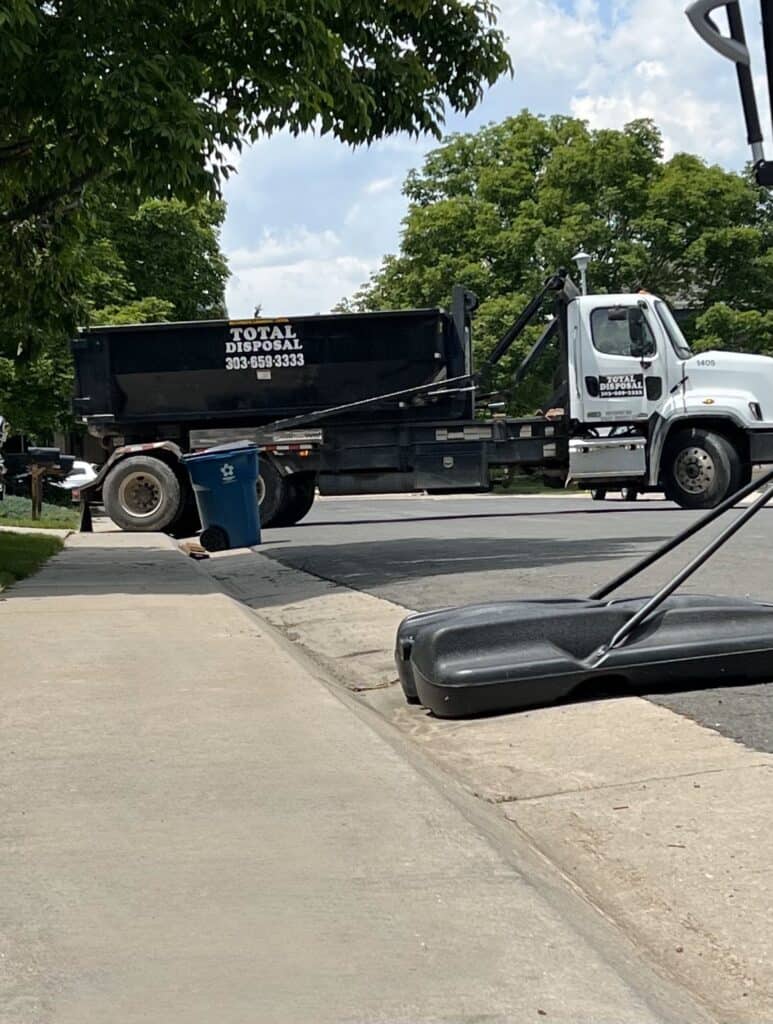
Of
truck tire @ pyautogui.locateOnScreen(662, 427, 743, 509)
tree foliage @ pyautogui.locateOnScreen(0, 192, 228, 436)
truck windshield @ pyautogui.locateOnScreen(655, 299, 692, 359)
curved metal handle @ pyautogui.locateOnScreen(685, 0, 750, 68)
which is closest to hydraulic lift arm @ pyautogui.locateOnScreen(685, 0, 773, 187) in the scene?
curved metal handle @ pyautogui.locateOnScreen(685, 0, 750, 68)

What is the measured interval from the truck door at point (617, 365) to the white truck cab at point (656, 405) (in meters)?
0.01

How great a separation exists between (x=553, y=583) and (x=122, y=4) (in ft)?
17.8

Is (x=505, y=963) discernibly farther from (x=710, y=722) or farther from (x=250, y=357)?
(x=250, y=357)

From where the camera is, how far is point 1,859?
386 cm

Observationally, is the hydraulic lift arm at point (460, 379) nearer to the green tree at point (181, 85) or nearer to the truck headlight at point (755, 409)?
the truck headlight at point (755, 409)

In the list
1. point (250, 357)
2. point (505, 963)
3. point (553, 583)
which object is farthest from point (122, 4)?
point (250, 357)

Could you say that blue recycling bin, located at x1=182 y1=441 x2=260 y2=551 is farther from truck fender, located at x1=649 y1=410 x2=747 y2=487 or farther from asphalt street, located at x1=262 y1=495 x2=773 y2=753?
truck fender, located at x1=649 y1=410 x2=747 y2=487

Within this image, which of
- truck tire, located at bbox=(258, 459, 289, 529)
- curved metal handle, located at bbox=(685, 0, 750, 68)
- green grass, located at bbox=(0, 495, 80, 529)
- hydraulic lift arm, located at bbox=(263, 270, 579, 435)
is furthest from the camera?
green grass, located at bbox=(0, 495, 80, 529)

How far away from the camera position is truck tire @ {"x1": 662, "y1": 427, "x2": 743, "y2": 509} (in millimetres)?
19891

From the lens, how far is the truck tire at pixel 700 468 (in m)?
19.9

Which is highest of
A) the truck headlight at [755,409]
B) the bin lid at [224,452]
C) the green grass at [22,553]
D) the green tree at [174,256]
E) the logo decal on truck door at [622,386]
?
the green tree at [174,256]

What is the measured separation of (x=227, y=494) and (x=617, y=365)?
7152 millimetres

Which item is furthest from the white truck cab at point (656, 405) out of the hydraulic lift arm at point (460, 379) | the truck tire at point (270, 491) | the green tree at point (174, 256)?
the green tree at point (174, 256)

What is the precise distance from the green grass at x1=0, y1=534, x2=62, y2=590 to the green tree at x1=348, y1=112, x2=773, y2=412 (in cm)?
3063
